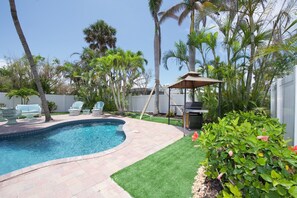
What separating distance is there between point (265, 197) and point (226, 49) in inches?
262

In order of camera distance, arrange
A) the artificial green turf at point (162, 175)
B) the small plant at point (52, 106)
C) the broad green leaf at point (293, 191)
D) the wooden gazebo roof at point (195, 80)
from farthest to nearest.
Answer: the small plant at point (52, 106)
the wooden gazebo roof at point (195, 80)
the artificial green turf at point (162, 175)
the broad green leaf at point (293, 191)

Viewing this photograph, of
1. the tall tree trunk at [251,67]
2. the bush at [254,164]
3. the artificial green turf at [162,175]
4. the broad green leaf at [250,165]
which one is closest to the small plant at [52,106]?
the artificial green turf at [162,175]

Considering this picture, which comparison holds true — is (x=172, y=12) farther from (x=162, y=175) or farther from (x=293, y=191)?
(x=293, y=191)

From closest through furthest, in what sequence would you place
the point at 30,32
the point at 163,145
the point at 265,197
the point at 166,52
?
the point at 265,197 → the point at 163,145 → the point at 166,52 → the point at 30,32

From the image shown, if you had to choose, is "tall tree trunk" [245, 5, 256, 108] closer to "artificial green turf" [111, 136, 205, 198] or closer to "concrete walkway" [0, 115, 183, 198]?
"artificial green turf" [111, 136, 205, 198]

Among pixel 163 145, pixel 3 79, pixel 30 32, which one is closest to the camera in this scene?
pixel 163 145

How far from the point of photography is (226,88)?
686 cm

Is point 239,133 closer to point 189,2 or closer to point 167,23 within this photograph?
point 189,2

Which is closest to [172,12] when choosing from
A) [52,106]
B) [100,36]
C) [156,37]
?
[156,37]

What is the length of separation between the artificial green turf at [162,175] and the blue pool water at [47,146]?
3.03 m

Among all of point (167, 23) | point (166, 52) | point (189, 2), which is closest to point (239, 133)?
point (166, 52)

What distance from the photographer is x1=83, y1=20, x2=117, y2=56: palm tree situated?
1822 centimetres

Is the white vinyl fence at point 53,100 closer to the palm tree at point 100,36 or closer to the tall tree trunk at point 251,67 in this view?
the palm tree at point 100,36

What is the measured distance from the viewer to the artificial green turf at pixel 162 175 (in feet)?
8.39
